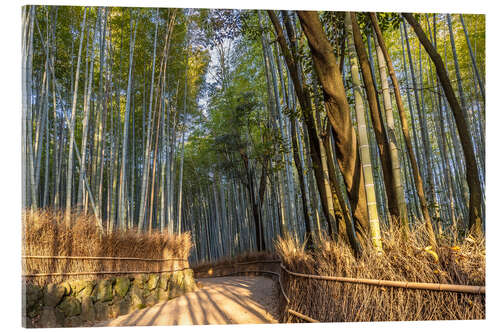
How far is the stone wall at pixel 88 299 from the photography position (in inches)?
104

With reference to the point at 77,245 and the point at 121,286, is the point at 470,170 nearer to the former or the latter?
the point at 77,245

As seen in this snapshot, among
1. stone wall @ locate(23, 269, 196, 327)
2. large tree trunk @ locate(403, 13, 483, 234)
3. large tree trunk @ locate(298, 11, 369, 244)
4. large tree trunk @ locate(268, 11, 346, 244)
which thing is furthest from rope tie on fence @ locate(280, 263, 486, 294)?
stone wall @ locate(23, 269, 196, 327)

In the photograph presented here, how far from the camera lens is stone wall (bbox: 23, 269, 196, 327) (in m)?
2.65

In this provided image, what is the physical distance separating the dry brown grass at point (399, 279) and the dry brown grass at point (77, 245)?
7.12ft

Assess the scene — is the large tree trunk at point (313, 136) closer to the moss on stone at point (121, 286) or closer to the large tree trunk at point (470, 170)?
the large tree trunk at point (470, 170)

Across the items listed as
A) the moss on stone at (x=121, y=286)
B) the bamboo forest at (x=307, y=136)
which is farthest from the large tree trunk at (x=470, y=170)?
the moss on stone at (x=121, y=286)

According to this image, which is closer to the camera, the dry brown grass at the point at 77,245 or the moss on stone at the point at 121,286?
the dry brown grass at the point at 77,245

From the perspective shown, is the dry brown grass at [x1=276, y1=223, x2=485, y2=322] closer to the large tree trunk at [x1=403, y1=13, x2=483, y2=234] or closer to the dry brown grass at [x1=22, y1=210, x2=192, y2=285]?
the large tree trunk at [x1=403, y1=13, x2=483, y2=234]

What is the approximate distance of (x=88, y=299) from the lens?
3.19m

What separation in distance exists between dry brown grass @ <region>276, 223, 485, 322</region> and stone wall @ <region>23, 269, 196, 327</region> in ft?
6.86

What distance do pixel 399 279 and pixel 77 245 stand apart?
282cm

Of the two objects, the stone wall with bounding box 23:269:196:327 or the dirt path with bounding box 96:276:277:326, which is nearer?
the stone wall with bounding box 23:269:196:327

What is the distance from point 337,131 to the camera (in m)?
2.04
